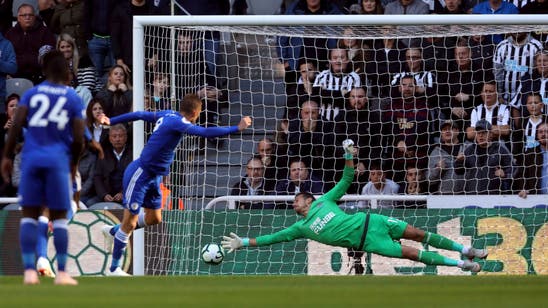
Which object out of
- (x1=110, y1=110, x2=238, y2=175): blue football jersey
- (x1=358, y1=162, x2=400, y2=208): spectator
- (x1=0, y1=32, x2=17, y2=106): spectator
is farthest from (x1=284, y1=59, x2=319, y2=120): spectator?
(x1=0, y1=32, x2=17, y2=106): spectator

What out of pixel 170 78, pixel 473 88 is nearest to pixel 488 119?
pixel 473 88

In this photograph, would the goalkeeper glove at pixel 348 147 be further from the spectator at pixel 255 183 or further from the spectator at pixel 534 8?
the spectator at pixel 534 8

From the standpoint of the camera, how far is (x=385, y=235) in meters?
16.0

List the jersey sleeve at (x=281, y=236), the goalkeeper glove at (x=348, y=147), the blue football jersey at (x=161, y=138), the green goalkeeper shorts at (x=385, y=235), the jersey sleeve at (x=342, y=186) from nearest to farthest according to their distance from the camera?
the blue football jersey at (x=161, y=138), the goalkeeper glove at (x=348, y=147), the jersey sleeve at (x=342, y=186), the jersey sleeve at (x=281, y=236), the green goalkeeper shorts at (x=385, y=235)

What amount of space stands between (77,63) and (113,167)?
221 cm

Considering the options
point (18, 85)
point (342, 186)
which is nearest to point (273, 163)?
point (342, 186)

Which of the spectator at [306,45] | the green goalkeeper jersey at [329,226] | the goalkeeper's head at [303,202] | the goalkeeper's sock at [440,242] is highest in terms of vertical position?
Result: the spectator at [306,45]

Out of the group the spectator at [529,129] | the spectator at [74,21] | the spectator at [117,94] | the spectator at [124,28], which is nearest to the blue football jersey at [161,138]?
the spectator at [117,94]

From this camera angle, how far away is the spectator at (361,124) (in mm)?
17672

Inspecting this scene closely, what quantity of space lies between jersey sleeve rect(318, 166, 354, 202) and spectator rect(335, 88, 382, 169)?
1.64m

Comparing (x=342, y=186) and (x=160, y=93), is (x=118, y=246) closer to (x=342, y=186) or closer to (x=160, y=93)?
(x=342, y=186)

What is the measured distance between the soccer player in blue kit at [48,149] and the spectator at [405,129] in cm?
799

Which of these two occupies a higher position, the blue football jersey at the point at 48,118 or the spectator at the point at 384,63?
the spectator at the point at 384,63

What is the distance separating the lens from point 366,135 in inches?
699
